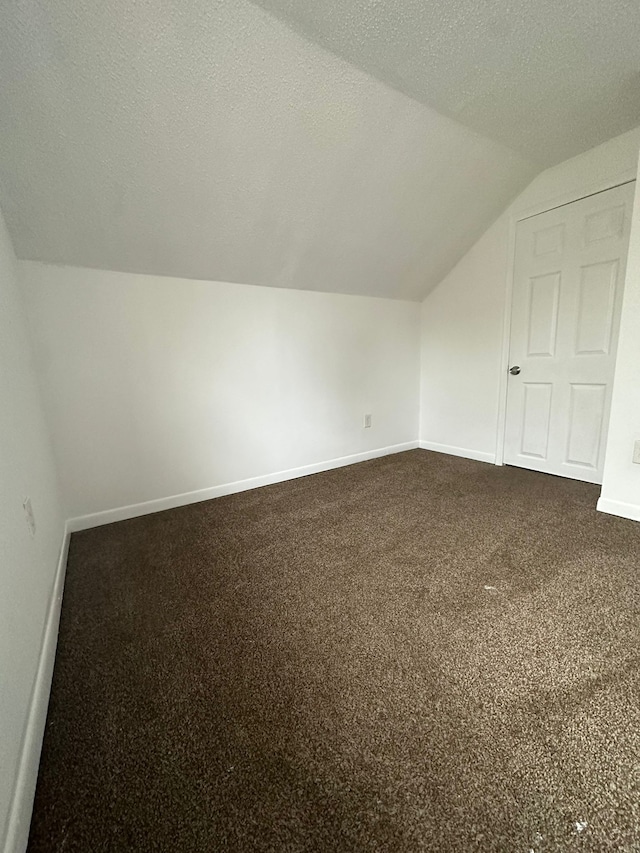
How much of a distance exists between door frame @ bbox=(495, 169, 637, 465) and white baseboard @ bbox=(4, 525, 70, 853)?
3.02m

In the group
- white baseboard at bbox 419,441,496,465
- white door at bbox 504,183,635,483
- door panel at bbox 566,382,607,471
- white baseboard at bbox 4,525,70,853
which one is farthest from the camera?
white baseboard at bbox 419,441,496,465

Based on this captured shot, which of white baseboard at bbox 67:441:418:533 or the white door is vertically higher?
the white door

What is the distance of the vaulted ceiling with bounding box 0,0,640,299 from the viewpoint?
117cm

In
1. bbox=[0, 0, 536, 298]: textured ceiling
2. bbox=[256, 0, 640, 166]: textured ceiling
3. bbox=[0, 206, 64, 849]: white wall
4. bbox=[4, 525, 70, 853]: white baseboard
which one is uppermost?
bbox=[256, 0, 640, 166]: textured ceiling

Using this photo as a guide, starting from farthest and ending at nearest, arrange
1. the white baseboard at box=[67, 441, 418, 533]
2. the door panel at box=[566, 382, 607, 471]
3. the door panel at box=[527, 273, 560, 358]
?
1. the door panel at box=[527, 273, 560, 358]
2. the door panel at box=[566, 382, 607, 471]
3. the white baseboard at box=[67, 441, 418, 533]

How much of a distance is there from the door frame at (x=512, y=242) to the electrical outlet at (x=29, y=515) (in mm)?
3033

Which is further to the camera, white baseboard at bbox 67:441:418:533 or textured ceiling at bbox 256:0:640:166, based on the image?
white baseboard at bbox 67:441:418:533

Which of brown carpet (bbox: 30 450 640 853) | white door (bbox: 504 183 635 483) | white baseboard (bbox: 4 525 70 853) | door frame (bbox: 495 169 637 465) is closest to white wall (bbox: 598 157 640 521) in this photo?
brown carpet (bbox: 30 450 640 853)

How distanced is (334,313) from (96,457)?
1.99 metres

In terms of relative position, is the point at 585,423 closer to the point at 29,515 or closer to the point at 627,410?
the point at 627,410

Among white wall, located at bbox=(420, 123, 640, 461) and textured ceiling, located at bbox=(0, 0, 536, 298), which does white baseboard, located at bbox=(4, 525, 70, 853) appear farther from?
white wall, located at bbox=(420, 123, 640, 461)

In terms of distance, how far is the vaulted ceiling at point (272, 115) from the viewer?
3.84 feet

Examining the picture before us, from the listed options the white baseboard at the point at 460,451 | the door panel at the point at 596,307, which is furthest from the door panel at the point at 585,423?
the white baseboard at the point at 460,451

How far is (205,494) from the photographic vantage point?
7.57 ft
